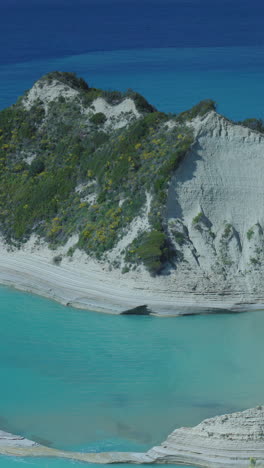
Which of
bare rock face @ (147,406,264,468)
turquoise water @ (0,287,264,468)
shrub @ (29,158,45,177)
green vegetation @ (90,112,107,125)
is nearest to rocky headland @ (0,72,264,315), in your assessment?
green vegetation @ (90,112,107,125)

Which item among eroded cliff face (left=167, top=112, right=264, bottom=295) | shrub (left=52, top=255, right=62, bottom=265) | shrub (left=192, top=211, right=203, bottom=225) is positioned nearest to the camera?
eroded cliff face (left=167, top=112, right=264, bottom=295)

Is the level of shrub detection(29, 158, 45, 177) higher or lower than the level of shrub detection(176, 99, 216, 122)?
lower

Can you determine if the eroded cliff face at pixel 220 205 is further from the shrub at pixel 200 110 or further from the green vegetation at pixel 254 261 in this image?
the shrub at pixel 200 110

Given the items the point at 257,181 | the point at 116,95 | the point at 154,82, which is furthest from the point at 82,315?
the point at 154,82

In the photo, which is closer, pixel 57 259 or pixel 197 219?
pixel 197 219

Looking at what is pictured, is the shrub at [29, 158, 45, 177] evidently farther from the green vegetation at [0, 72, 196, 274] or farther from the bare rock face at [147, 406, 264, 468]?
the bare rock face at [147, 406, 264, 468]

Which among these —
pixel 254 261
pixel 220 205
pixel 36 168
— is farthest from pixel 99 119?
pixel 254 261

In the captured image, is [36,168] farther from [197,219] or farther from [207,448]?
[207,448]
